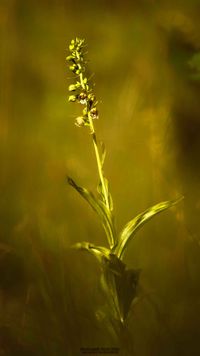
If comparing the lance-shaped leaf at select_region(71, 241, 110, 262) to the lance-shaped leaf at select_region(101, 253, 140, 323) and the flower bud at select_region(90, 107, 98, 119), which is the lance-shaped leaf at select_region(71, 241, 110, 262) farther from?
the flower bud at select_region(90, 107, 98, 119)

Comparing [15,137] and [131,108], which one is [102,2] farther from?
[15,137]

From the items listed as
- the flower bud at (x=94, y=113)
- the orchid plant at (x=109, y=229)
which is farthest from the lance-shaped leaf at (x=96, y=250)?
the flower bud at (x=94, y=113)

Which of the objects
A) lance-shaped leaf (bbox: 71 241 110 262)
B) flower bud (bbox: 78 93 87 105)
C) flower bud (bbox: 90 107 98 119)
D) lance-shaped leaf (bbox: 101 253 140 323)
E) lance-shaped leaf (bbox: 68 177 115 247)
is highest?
flower bud (bbox: 78 93 87 105)

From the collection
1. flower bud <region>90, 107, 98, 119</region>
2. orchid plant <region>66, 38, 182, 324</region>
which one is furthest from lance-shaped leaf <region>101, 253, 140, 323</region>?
flower bud <region>90, 107, 98, 119</region>

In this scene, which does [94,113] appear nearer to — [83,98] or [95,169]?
[83,98]

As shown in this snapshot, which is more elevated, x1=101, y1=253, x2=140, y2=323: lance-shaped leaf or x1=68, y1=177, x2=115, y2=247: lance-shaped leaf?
x1=68, y1=177, x2=115, y2=247: lance-shaped leaf

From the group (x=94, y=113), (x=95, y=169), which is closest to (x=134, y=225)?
(x=95, y=169)

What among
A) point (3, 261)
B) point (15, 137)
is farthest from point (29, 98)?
point (3, 261)
